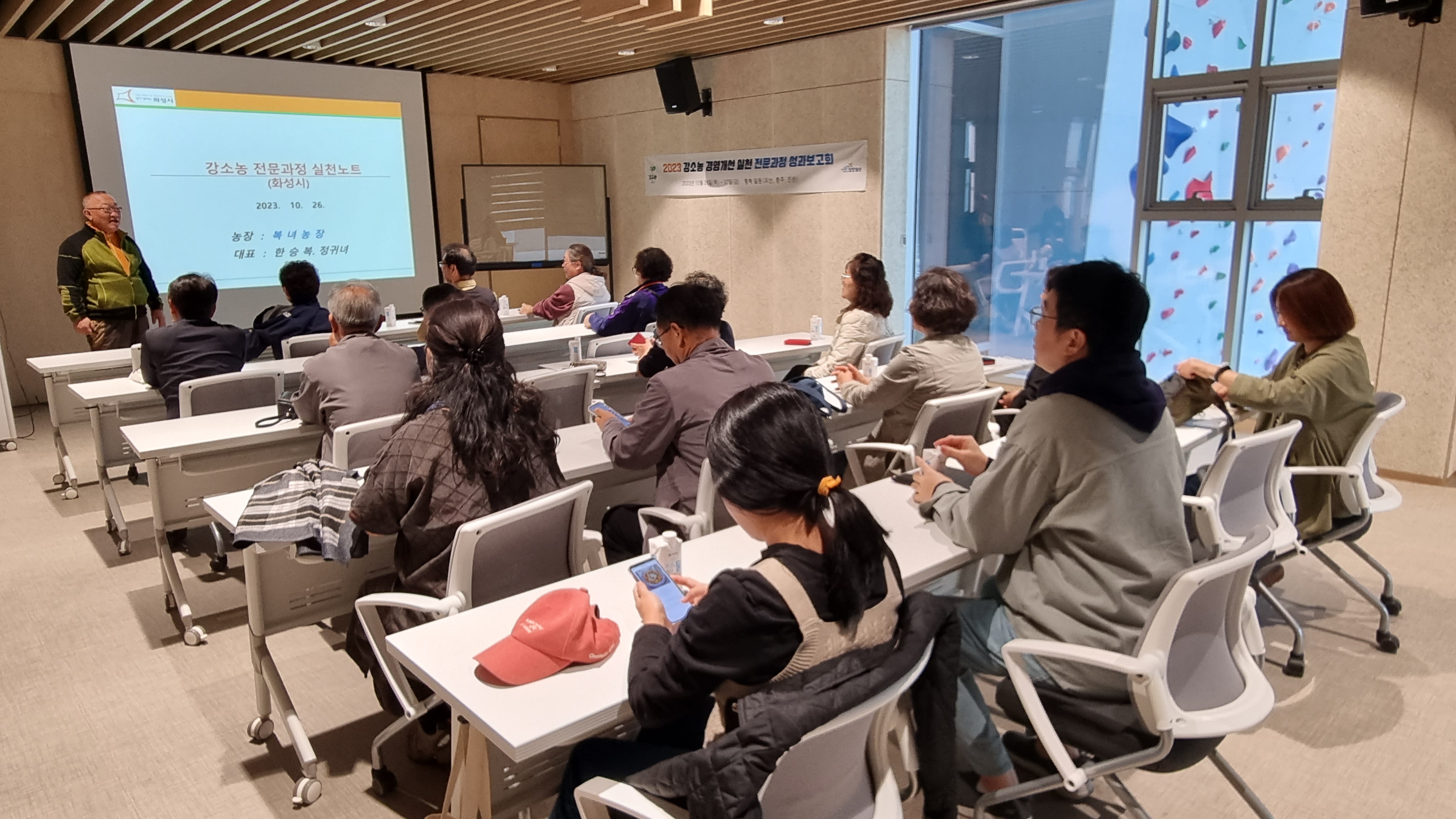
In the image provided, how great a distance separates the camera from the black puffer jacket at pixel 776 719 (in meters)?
1.26

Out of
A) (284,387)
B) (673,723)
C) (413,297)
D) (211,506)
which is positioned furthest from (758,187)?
(673,723)

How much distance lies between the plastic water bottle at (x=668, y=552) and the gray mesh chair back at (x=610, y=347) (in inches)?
122

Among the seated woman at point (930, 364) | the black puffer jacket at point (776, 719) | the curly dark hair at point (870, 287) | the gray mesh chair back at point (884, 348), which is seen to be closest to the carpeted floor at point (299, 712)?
the black puffer jacket at point (776, 719)

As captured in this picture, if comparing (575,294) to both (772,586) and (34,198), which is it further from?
(772,586)

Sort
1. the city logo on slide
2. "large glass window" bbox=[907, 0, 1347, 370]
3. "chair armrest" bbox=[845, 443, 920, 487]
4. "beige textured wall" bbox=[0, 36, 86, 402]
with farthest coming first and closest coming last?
the city logo on slide, "beige textured wall" bbox=[0, 36, 86, 402], "large glass window" bbox=[907, 0, 1347, 370], "chair armrest" bbox=[845, 443, 920, 487]

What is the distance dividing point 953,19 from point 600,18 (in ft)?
9.18

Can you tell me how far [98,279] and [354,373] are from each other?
396 centimetres

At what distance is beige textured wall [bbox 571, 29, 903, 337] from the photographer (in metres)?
7.32

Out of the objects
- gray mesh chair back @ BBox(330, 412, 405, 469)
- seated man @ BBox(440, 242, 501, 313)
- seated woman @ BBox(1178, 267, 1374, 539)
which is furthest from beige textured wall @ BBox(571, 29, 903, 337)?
gray mesh chair back @ BBox(330, 412, 405, 469)

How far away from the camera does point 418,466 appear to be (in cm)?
214

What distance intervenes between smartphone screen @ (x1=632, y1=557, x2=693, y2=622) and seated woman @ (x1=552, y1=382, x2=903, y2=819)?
118 mm

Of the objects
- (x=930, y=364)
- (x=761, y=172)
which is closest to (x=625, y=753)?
(x=930, y=364)

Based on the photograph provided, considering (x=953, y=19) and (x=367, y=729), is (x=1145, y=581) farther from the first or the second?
(x=953, y=19)

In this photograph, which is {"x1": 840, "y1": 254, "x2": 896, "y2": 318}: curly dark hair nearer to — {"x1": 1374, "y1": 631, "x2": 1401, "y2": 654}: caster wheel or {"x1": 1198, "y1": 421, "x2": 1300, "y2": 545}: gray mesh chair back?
{"x1": 1198, "y1": 421, "x2": 1300, "y2": 545}: gray mesh chair back
